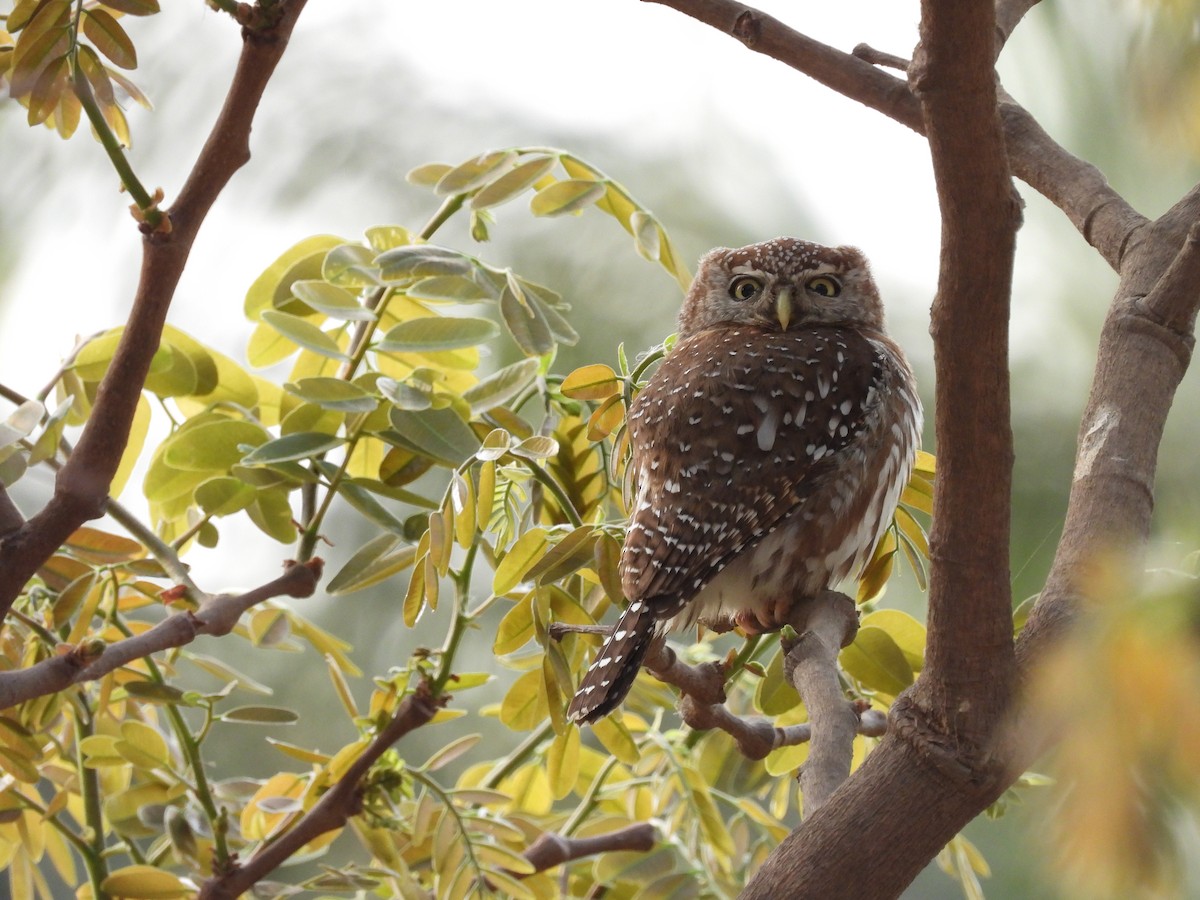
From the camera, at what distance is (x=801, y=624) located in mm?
1396

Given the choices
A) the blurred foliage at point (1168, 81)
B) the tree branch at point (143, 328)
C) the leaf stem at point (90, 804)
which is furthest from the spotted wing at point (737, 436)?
the blurred foliage at point (1168, 81)

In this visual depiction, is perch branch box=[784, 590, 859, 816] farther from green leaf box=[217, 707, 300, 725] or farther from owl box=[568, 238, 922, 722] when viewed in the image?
green leaf box=[217, 707, 300, 725]

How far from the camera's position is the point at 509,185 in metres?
1.47

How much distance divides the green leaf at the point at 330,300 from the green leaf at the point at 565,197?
0.24 metres

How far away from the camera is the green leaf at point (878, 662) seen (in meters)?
1.31

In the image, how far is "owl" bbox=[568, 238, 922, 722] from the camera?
4.91ft

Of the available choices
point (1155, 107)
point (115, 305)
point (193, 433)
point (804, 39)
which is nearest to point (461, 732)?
point (115, 305)

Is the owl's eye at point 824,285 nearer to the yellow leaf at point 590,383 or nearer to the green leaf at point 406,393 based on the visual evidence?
the yellow leaf at point 590,383

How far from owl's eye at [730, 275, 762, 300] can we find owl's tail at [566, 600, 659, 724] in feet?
2.93

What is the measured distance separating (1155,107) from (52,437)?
117cm

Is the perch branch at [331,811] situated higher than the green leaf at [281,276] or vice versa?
the green leaf at [281,276]

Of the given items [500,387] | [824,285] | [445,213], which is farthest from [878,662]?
[824,285]

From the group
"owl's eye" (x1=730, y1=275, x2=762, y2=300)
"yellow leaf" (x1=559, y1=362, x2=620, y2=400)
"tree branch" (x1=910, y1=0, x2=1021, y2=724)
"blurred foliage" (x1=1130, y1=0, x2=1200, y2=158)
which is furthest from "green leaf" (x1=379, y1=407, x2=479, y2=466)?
"blurred foliage" (x1=1130, y1=0, x2=1200, y2=158)

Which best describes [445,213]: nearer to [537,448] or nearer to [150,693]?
[537,448]
